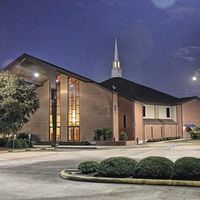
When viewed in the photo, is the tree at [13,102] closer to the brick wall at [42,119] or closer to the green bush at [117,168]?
the brick wall at [42,119]

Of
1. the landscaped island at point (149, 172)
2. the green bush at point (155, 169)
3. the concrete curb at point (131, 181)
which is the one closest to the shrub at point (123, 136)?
the landscaped island at point (149, 172)

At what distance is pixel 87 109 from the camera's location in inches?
2194

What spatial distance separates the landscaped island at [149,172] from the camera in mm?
12227

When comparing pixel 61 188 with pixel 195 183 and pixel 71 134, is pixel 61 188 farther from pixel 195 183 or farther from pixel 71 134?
pixel 71 134

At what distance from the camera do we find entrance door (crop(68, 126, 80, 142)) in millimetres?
56938

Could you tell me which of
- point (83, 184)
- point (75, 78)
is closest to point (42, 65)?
point (75, 78)

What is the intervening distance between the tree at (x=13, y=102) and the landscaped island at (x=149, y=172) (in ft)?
82.2

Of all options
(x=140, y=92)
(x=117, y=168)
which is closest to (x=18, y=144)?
(x=117, y=168)

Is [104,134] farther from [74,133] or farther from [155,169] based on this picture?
[155,169]

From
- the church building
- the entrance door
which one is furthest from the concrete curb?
the entrance door

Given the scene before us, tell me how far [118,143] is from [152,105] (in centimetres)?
1859

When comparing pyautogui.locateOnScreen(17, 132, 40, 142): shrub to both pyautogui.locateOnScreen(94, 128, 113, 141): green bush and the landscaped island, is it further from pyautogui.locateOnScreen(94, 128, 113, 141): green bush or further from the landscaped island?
the landscaped island

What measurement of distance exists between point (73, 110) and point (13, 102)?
2060 cm

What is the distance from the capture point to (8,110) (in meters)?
37.8
